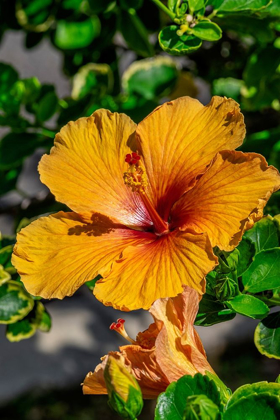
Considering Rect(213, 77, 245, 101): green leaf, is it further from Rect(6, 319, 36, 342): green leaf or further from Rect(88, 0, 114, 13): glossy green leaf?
Rect(6, 319, 36, 342): green leaf

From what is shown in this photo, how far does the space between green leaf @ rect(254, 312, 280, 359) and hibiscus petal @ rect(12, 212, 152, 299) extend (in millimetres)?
258

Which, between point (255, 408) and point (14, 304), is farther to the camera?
point (14, 304)

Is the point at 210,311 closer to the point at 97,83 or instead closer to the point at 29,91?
the point at 29,91

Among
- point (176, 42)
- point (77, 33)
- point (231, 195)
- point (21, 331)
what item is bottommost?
point (21, 331)

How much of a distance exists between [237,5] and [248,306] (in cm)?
58

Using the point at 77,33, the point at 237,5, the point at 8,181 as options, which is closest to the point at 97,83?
the point at 77,33

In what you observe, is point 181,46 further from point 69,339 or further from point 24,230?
point 69,339

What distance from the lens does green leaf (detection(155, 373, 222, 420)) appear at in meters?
0.79

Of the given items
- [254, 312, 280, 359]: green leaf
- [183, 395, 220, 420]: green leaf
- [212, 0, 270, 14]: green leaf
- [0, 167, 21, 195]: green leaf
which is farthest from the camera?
[0, 167, 21, 195]: green leaf

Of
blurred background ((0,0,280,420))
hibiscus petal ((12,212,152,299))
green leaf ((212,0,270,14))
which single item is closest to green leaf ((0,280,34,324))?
blurred background ((0,0,280,420))

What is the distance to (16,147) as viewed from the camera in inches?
58.6

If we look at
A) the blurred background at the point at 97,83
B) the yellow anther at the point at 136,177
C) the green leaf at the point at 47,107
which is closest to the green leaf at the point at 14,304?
the blurred background at the point at 97,83

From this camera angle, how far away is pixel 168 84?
5.67ft

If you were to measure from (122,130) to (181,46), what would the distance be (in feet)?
0.60
